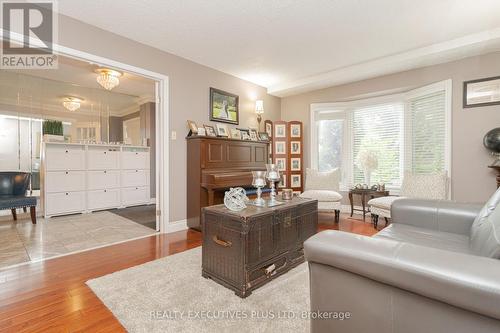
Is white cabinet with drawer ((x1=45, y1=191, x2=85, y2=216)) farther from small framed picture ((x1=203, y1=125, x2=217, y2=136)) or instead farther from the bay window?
the bay window

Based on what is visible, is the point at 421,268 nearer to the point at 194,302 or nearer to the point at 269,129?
the point at 194,302

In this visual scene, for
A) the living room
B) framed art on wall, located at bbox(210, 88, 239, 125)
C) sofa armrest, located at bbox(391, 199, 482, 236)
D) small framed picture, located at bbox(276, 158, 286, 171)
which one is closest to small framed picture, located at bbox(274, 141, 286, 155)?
the living room

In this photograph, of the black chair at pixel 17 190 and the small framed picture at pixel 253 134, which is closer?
the black chair at pixel 17 190

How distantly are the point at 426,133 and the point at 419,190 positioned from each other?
3.55 ft

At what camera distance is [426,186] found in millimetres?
3508

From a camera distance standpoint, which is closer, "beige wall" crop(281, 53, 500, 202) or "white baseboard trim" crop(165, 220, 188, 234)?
"beige wall" crop(281, 53, 500, 202)

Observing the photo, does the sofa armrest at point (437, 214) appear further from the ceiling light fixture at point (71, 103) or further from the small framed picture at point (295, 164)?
the ceiling light fixture at point (71, 103)

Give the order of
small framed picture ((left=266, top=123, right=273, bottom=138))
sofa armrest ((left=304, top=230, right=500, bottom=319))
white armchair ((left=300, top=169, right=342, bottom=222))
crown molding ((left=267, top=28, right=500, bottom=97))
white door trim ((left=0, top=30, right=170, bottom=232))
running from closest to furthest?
sofa armrest ((left=304, top=230, right=500, bottom=319)) → crown molding ((left=267, top=28, right=500, bottom=97)) → white door trim ((left=0, top=30, right=170, bottom=232)) → white armchair ((left=300, top=169, right=342, bottom=222)) → small framed picture ((left=266, top=123, right=273, bottom=138))

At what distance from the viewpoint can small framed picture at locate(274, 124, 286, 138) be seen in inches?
202

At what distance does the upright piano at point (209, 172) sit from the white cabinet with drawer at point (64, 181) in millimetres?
2640

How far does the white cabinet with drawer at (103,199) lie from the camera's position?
4898mm

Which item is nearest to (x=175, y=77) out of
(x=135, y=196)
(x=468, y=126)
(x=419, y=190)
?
(x=135, y=196)

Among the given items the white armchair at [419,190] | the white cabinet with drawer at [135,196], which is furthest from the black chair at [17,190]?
the white armchair at [419,190]

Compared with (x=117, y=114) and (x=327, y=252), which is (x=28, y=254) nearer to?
(x=327, y=252)
